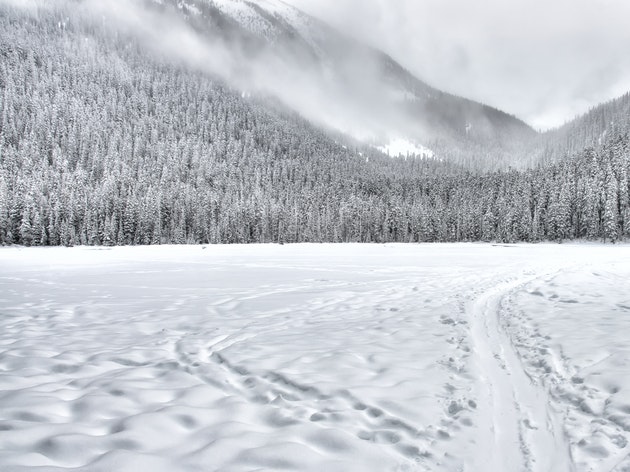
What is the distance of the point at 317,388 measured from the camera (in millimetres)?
5332

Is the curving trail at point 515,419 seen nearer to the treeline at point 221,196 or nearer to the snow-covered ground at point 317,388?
the snow-covered ground at point 317,388

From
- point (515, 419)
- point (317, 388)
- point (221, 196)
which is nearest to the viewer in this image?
point (515, 419)

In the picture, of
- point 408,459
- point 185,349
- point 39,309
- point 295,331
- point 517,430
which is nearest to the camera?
point 408,459

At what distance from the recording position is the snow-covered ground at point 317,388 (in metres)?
3.67

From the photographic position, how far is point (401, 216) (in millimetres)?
126438

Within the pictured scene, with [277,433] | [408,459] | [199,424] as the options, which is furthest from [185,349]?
[408,459]

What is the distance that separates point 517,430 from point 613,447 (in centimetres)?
91

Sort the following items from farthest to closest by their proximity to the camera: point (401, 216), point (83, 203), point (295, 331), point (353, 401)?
1. point (401, 216)
2. point (83, 203)
3. point (295, 331)
4. point (353, 401)

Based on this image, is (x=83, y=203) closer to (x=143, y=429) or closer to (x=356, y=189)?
(x=143, y=429)

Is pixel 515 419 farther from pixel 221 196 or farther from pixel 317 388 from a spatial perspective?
pixel 221 196

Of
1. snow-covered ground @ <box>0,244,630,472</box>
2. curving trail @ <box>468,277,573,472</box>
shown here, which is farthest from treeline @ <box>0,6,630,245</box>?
curving trail @ <box>468,277,573,472</box>

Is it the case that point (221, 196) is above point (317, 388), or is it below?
above

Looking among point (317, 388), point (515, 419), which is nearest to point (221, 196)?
point (317, 388)

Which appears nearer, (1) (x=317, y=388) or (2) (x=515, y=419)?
(2) (x=515, y=419)
